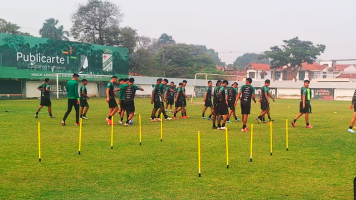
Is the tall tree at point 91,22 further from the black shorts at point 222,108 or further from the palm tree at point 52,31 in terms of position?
the black shorts at point 222,108

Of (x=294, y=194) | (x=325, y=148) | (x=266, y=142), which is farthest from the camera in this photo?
(x=266, y=142)

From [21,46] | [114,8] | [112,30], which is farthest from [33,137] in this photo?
[114,8]

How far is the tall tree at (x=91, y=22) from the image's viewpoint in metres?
61.3

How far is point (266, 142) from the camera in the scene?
10.6 metres

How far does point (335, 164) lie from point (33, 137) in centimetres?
858

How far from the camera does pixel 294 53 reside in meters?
72.9

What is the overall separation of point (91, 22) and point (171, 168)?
58373mm

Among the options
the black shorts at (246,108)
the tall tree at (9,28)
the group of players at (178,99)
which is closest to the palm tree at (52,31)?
the tall tree at (9,28)

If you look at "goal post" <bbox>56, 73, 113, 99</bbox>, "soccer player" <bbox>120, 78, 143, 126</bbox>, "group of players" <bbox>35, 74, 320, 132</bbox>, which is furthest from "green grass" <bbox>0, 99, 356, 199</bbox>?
"goal post" <bbox>56, 73, 113, 99</bbox>

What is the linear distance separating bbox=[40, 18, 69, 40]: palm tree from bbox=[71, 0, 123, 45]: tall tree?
1399cm

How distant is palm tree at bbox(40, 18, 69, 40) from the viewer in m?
73.6

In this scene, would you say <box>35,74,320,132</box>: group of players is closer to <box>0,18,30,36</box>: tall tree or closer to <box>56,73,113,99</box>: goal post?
<box>56,73,113,99</box>: goal post

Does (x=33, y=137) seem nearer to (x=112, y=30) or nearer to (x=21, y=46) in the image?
(x=21, y=46)

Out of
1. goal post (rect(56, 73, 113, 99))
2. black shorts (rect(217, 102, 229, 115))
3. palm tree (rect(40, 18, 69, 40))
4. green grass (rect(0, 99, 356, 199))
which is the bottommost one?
green grass (rect(0, 99, 356, 199))
